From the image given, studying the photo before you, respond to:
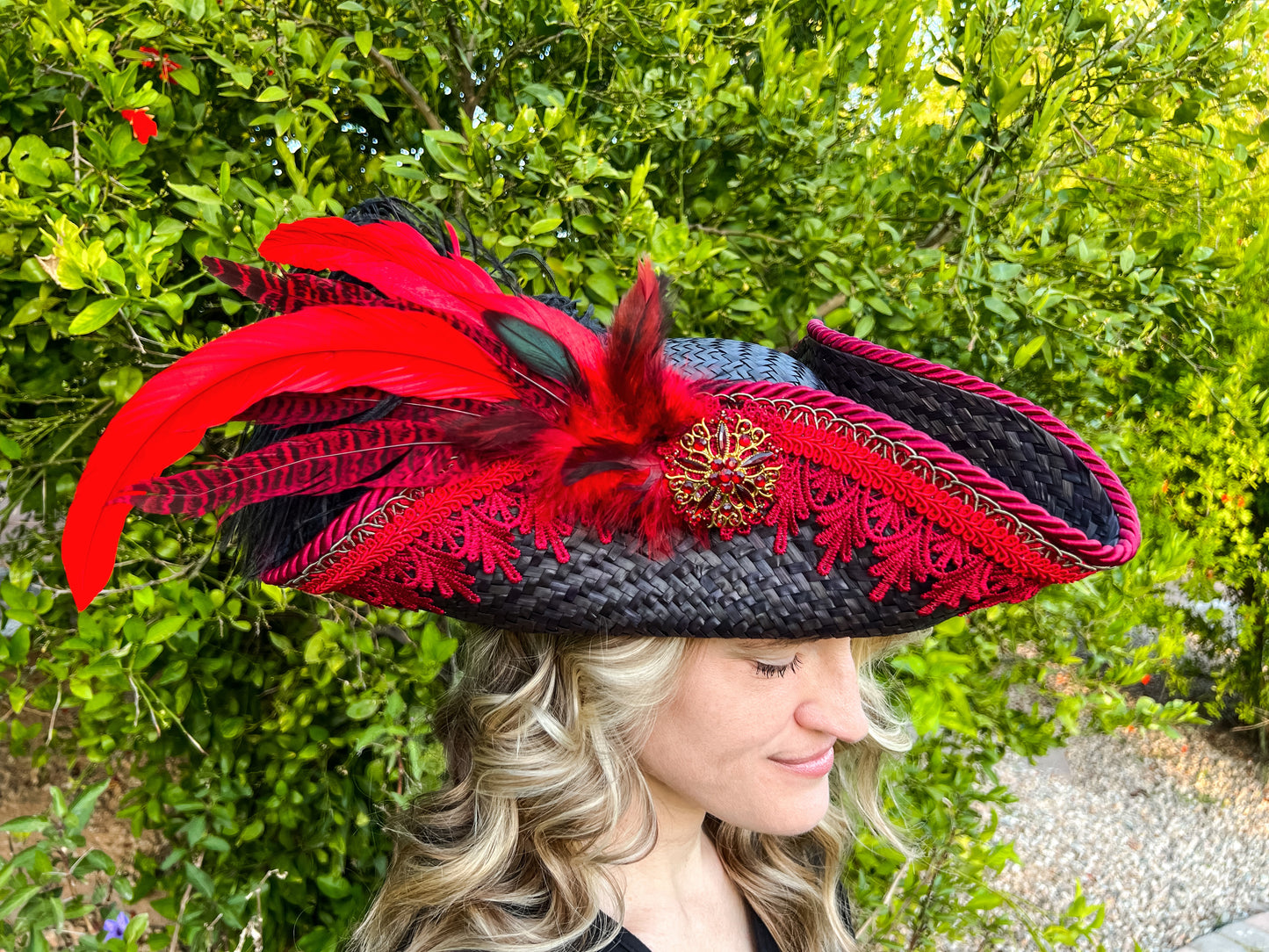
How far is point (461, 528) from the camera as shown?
1047 millimetres

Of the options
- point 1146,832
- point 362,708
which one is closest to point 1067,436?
point 362,708

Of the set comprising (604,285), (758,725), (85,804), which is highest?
(604,285)

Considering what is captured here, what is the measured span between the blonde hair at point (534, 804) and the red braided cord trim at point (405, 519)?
0.30 meters

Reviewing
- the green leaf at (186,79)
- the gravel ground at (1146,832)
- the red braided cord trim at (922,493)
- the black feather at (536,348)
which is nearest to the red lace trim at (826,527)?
the red braided cord trim at (922,493)

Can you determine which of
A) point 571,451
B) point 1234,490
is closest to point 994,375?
point 571,451

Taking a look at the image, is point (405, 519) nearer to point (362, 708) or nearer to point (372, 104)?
point (362, 708)

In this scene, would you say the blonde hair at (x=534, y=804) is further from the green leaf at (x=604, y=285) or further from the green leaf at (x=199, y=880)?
the green leaf at (x=604, y=285)

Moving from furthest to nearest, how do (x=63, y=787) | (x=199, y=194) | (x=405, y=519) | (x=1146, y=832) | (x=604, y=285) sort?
(x=1146, y=832)
(x=63, y=787)
(x=604, y=285)
(x=199, y=194)
(x=405, y=519)

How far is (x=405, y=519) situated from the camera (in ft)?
3.42

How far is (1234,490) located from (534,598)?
18.0ft

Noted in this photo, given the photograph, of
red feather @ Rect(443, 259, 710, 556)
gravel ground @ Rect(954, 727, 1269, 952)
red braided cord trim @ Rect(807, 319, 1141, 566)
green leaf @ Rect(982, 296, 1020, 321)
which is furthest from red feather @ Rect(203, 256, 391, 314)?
gravel ground @ Rect(954, 727, 1269, 952)

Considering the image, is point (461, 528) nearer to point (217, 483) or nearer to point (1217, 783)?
point (217, 483)

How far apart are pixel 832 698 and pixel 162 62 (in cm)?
173

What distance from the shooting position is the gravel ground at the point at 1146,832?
419cm
